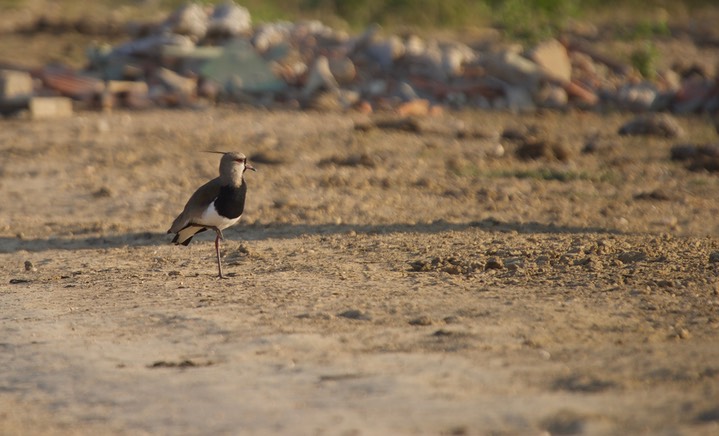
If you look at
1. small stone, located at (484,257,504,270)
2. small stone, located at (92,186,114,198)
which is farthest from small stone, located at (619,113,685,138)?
small stone, located at (484,257,504,270)

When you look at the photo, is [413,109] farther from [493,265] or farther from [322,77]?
[493,265]

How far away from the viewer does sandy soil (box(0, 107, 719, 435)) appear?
4.51m

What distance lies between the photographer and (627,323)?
18.0 feet

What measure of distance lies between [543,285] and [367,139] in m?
6.09

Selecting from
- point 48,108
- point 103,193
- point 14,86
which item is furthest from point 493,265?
point 14,86

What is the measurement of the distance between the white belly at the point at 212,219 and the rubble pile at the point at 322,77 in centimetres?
733

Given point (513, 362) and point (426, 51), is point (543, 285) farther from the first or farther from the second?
point (426, 51)

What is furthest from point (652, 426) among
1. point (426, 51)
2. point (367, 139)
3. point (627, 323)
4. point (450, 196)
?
point (426, 51)

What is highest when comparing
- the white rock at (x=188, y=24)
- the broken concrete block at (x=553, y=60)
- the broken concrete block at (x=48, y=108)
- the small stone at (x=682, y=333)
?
the white rock at (x=188, y=24)

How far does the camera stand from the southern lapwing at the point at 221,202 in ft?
21.8

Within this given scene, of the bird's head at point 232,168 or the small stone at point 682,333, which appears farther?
the bird's head at point 232,168

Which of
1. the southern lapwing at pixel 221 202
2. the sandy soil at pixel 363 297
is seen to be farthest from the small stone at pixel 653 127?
the southern lapwing at pixel 221 202

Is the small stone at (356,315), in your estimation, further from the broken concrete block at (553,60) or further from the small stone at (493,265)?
the broken concrete block at (553,60)

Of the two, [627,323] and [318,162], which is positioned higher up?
[318,162]
